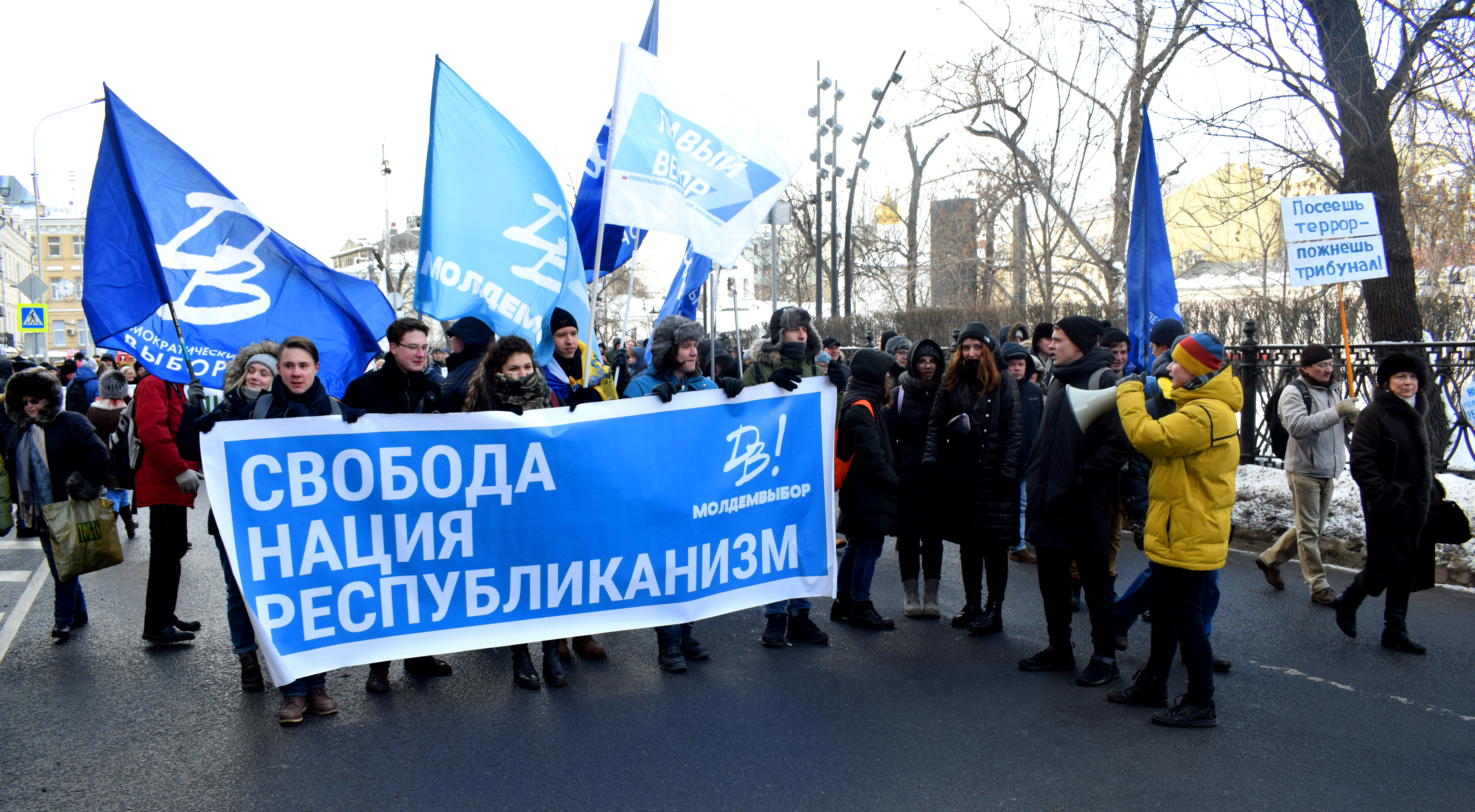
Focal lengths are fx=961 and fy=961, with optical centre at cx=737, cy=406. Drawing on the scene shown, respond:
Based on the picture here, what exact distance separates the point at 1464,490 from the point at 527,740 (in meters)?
8.48

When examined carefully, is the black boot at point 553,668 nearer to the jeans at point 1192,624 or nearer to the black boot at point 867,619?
the black boot at point 867,619

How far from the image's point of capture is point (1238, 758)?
13.2 feet

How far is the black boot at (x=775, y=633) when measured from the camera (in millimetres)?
5668

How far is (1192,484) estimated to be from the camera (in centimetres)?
438

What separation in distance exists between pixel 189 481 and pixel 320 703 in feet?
5.01

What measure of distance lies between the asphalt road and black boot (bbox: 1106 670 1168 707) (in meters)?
0.10

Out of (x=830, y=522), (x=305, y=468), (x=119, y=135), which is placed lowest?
(x=830, y=522)

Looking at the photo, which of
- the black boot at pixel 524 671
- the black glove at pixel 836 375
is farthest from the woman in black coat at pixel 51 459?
the black glove at pixel 836 375

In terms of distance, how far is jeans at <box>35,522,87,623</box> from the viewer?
590cm

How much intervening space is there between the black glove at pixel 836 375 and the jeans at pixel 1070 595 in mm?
1447

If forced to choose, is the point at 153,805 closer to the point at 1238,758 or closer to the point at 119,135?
the point at 119,135

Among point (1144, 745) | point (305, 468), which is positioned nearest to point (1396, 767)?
point (1144, 745)

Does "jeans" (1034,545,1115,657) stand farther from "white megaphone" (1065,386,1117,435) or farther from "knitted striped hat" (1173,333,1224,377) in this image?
"knitted striped hat" (1173,333,1224,377)

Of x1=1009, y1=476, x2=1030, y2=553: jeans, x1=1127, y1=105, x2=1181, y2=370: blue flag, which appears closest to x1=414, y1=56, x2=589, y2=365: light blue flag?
x1=1009, y1=476, x2=1030, y2=553: jeans
